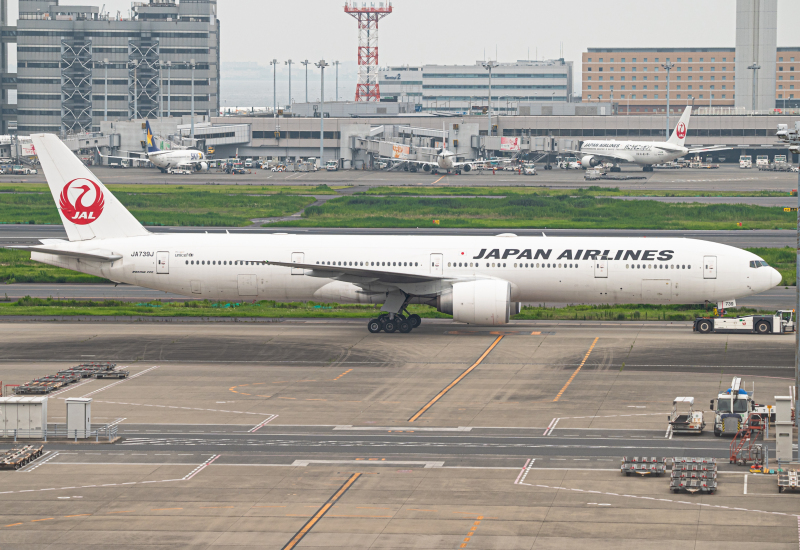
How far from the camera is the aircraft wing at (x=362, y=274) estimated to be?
1969 inches

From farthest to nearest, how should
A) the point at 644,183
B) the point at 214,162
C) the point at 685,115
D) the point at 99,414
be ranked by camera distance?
the point at 214,162
the point at 685,115
the point at 644,183
the point at 99,414

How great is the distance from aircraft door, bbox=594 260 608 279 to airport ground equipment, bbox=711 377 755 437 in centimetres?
1685

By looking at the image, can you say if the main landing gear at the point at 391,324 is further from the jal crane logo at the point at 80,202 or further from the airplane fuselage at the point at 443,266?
the jal crane logo at the point at 80,202

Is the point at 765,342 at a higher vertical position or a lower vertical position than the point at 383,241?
lower

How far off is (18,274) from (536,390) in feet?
144

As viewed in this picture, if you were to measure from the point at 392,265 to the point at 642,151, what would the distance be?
390 feet

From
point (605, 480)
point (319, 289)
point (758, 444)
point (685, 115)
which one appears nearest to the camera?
point (605, 480)

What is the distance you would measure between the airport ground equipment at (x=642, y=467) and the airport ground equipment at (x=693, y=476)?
1.42ft

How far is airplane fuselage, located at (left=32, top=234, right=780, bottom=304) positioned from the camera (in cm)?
5188

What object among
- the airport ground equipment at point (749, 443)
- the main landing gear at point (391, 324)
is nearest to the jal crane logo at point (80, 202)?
the main landing gear at point (391, 324)

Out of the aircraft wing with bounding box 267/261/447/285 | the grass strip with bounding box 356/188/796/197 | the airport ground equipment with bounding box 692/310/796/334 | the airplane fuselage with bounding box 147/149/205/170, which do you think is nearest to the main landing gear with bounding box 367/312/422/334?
the aircraft wing with bounding box 267/261/447/285

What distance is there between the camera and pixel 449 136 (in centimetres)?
18112

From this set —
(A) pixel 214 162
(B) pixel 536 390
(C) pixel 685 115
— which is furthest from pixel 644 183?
(B) pixel 536 390

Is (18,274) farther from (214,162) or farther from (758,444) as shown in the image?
(214,162)
